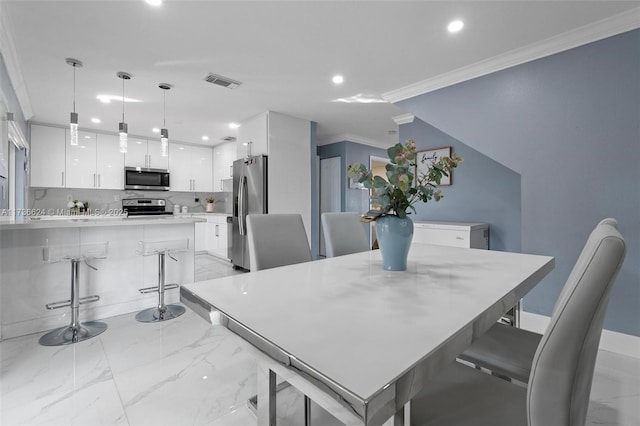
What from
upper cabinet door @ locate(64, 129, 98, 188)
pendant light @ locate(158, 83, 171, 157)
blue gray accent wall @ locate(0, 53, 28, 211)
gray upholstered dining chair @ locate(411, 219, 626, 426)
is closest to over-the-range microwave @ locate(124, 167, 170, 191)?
upper cabinet door @ locate(64, 129, 98, 188)

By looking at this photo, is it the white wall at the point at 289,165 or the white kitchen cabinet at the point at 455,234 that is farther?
the white wall at the point at 289,165

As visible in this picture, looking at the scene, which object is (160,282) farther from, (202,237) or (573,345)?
(202,237)

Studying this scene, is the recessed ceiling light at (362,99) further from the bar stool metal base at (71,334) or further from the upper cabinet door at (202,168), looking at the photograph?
the upper cabinet door at (202,168)

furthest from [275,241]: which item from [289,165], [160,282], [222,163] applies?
[222,163]

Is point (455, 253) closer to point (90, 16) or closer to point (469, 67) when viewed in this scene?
point (469, 67)

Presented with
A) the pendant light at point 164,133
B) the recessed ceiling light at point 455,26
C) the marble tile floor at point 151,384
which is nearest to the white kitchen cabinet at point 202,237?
the pendant light at point 164,133

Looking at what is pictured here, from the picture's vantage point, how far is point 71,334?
240 cm

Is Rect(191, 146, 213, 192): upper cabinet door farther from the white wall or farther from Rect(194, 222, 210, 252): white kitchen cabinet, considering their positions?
the white wall

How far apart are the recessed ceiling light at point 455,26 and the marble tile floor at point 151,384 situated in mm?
2583

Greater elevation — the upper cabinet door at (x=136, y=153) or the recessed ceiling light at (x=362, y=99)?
the recessed ceiling light at (x=362, y=99)

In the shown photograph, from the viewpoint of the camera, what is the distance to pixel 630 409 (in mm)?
1566

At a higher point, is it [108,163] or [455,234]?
[108,163]

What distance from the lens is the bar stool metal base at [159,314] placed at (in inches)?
108

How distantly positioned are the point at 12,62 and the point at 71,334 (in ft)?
8.36
